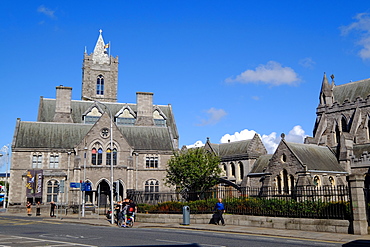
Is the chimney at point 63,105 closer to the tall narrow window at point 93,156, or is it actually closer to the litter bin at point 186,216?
the tall narrow window at point 93,156

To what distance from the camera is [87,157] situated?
163 ft

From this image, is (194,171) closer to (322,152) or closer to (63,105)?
(322,152)

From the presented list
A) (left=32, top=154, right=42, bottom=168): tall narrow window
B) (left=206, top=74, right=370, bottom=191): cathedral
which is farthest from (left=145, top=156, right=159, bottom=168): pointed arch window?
(left=32, top=154, right=42, bottom=168): tall narrow window

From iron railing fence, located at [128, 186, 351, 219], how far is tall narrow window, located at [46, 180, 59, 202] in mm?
19830

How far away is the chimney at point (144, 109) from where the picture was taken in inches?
2461

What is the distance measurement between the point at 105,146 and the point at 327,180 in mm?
26042

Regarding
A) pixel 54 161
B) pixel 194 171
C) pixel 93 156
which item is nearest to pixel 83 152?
pixel 93 156

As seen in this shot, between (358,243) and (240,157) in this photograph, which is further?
(240,157)

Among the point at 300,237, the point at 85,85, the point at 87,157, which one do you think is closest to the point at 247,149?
the point at 87,157

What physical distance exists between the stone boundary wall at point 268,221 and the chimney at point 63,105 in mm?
33571

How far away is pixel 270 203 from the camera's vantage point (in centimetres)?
2348

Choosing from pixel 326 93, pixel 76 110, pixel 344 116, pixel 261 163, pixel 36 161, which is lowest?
pixel 261 163

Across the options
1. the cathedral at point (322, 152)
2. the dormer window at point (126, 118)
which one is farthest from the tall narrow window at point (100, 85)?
the cathedral at point (322, 152)

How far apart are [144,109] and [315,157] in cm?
2852
